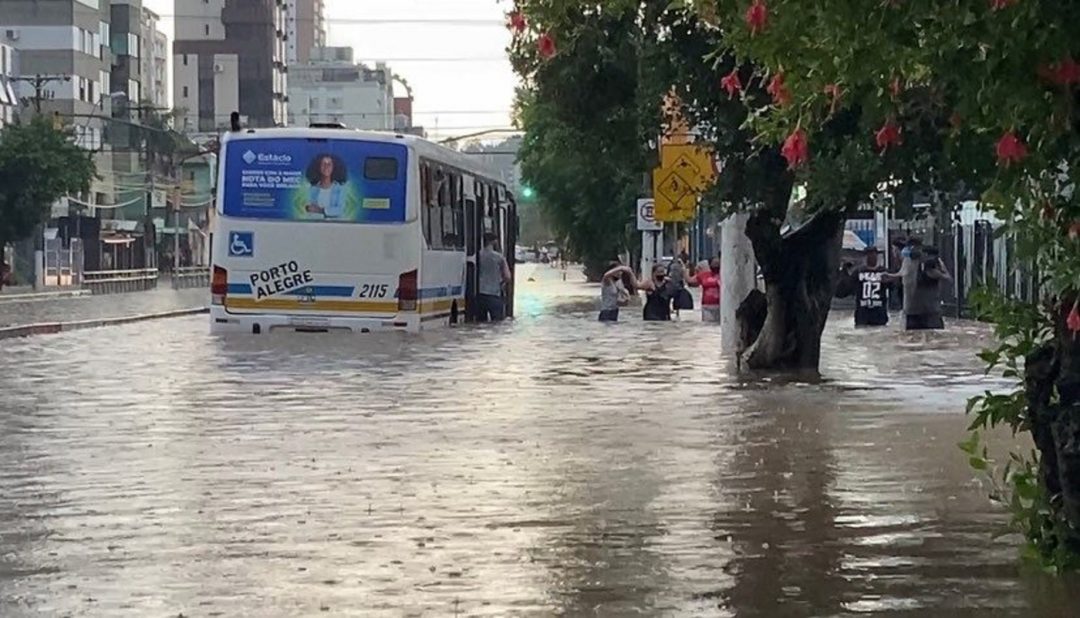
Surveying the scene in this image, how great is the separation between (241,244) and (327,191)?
4.63ft

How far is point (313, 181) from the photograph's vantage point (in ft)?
86.4

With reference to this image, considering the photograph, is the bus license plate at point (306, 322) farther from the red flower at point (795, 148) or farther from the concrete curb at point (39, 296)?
the concrete curb at point (39, 296)

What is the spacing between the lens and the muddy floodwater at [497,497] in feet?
25.6

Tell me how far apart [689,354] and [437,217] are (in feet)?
21.4

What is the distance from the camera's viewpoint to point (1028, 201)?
7.12m

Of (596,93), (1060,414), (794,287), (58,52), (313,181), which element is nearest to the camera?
(1060,414)

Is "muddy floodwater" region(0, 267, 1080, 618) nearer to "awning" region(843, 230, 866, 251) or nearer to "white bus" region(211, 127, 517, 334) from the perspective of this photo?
"white bus" region(211, 127, 517, 334)

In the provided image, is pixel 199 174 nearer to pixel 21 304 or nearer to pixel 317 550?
pixel 21 304

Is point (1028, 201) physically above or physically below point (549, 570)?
above

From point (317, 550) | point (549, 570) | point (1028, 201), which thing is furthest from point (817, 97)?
point (317, 550)

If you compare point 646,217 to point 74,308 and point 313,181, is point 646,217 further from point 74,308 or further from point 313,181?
point 313,181

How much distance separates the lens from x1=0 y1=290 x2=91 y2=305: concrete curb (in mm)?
56438

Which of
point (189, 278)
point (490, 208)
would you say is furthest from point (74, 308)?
point (189, 278)

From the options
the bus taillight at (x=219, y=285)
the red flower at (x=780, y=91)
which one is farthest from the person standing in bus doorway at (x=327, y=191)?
the red flower at (x=780, y=91)
